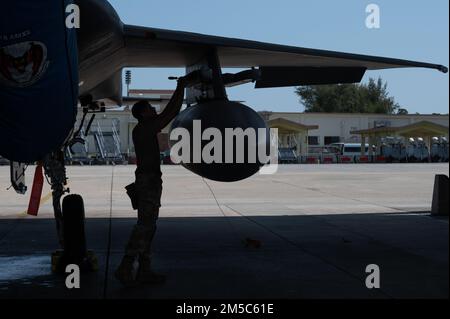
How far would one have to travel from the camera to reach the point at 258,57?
963 centimetres

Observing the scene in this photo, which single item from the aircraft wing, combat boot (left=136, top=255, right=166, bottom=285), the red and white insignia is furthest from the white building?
the red and white insignia

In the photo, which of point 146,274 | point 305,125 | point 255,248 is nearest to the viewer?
point 146,274

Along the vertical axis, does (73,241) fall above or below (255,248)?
above

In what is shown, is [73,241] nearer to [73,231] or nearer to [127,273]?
[73,231]

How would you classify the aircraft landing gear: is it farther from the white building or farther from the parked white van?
the parked white van

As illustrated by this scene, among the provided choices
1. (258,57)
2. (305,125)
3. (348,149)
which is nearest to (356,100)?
(348,149)

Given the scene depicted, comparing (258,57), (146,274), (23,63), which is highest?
A: (258,57)

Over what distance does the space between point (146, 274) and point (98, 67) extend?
276cm

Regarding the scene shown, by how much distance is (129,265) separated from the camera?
20.6 feet

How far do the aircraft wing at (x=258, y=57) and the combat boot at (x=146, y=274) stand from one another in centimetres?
259

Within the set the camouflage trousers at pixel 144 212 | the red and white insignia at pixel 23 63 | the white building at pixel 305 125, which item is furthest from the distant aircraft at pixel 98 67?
the white building at pixel 305 125

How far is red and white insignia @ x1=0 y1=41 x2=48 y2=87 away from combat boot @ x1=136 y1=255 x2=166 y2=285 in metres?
2.01

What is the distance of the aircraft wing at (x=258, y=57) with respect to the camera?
8172 millimetres

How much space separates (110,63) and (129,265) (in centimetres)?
312
